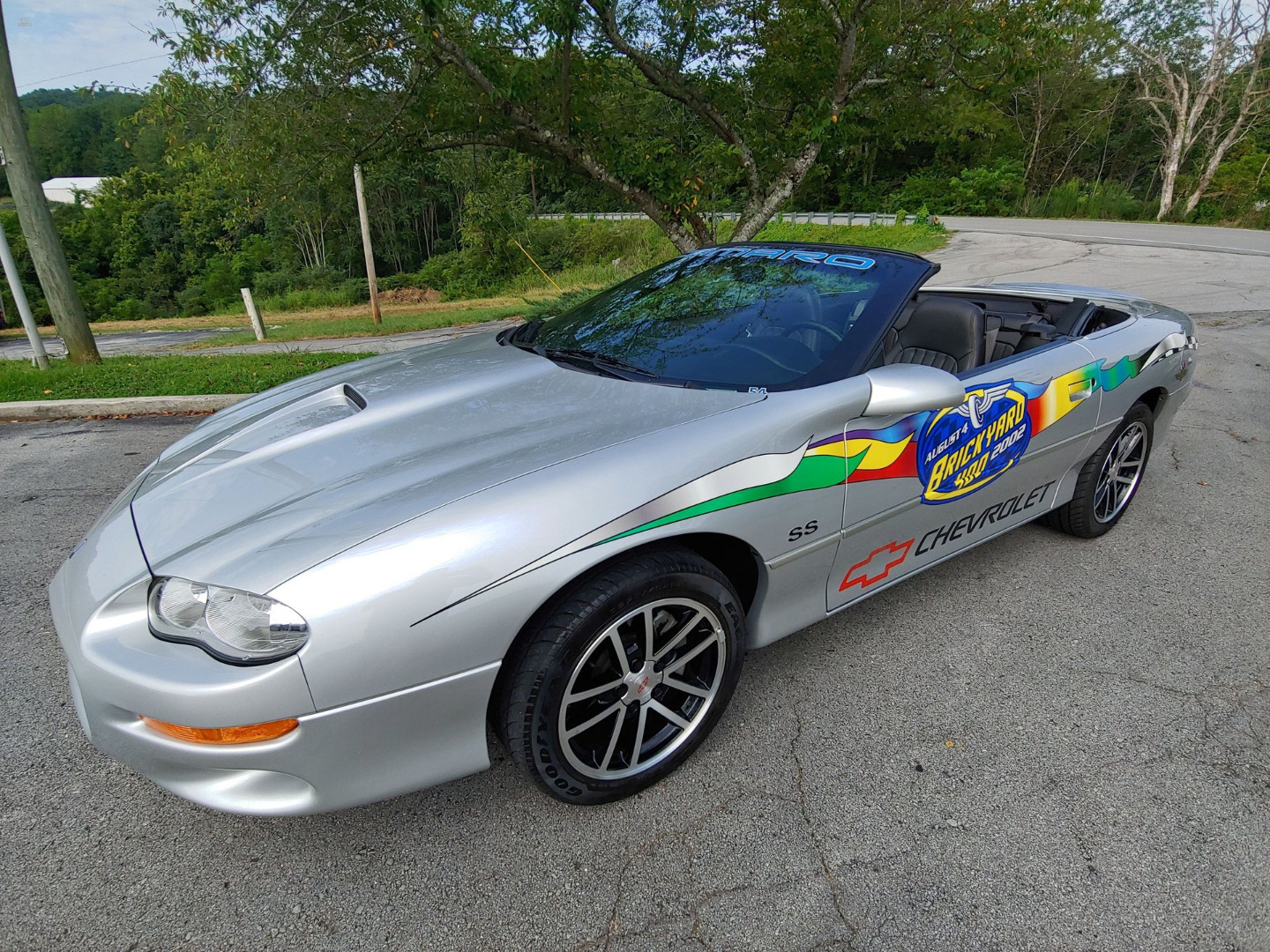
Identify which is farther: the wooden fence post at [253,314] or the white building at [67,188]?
the white building at [67,188]

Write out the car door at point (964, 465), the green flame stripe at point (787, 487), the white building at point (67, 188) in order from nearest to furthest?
the green flame stripe at point (787, 487)
the car door at point (964, 465)
the white building at point (67, 188)

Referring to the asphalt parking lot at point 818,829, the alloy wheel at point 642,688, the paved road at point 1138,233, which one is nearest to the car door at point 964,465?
the asphalt parking lot at point 818,829

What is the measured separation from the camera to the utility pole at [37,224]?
23.3ft

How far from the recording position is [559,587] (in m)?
1.65

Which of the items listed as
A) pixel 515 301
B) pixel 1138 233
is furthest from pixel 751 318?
pixel 1138 233

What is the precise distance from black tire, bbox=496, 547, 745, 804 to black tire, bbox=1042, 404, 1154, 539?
2074 millimetres

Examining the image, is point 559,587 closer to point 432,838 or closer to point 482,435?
point 482,435

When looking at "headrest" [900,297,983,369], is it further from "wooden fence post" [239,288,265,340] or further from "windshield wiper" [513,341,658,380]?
"wooden fence post" [239,288,265,340]

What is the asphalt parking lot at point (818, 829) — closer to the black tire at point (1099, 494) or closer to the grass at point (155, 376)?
the black tire at point (1099, 494)

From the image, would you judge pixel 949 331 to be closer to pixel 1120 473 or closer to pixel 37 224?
pixel 1120 473

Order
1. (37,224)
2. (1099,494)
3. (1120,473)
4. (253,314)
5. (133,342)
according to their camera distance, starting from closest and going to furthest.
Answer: (1099,494) < (1120,473) < (37,224) < (253,314) < (133,342)

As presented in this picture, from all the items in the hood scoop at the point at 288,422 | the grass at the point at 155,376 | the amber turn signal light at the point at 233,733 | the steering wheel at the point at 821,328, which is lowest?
the grass at the point at 155,376

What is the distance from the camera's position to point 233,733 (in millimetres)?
1492

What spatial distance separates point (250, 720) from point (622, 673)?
33.9 inches
